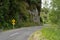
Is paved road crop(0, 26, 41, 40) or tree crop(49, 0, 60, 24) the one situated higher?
tree crop(49, 0, 60, 24)

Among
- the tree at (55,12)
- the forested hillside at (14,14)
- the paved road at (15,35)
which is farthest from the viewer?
the forested hillside at (14,14)

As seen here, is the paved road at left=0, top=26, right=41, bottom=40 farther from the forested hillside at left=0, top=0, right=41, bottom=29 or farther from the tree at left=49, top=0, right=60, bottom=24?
the tree at left=49, top=0, right=60, bottom=24

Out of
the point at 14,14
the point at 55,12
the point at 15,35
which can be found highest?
the point at 55,12

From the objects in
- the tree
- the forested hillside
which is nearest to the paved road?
the forested hillside

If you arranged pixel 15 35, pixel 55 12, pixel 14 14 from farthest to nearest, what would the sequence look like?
pixel 14 14
pixel 15 35
pixel 55 12

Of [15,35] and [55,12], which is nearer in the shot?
[55,12]

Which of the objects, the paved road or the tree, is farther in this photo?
the paved road

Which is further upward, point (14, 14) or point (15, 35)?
point (14, 14)

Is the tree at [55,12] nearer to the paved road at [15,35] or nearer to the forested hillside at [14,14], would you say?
the paved road at [15,35]

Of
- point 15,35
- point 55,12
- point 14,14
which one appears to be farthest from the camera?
point 14,14

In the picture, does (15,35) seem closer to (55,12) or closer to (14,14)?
(55,12)

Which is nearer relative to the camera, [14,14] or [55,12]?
[55,12]

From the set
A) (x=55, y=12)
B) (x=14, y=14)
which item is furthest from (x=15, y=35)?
(x=14, y=14)

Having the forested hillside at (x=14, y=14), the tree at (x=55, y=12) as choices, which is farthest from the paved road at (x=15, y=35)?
the tree at (x=55, y=12)
